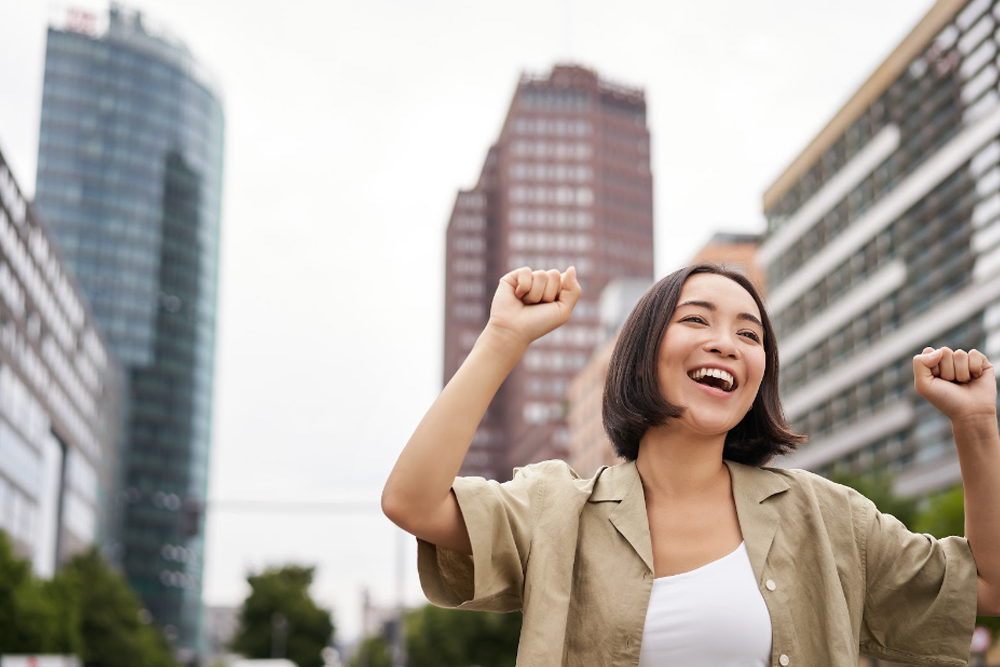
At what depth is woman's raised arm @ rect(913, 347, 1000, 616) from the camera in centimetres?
283

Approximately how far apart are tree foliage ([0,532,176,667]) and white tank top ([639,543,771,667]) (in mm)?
39857

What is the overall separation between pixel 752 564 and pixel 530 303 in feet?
2.54

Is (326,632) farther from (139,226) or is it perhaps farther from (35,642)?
(139,226)

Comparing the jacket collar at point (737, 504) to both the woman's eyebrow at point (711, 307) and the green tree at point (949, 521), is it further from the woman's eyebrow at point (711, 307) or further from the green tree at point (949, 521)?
the green tree at point (949, 521)

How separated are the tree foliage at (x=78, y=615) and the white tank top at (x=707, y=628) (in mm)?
39857

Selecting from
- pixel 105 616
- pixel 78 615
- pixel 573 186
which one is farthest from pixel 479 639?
pixel 573 186

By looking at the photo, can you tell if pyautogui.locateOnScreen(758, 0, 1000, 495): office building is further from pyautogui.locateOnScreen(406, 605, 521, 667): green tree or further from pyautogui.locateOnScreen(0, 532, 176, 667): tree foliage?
pyautogui.locateOnScreen(0, 532, 176, 667): tree foliage

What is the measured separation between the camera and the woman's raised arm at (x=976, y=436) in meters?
2.83

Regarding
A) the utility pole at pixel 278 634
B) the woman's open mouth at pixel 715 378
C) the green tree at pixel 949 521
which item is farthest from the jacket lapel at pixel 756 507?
the utility pole at pixel 278 634

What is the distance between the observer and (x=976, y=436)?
289 centimetres

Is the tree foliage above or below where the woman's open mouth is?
below

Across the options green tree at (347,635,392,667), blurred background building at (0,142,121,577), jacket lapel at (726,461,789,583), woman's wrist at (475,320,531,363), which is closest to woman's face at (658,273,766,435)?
jacket lapel at (726,461,789,583)

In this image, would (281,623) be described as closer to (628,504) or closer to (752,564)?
(628,504)

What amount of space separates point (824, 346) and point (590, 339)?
82629mm
